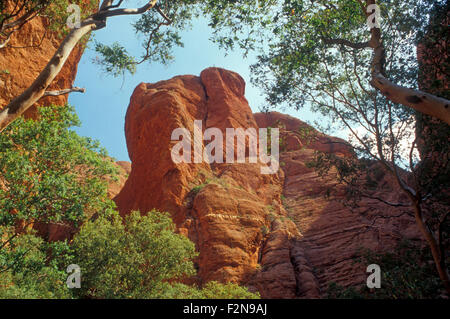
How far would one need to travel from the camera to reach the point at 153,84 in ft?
102

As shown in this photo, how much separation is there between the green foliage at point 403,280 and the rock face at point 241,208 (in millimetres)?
2158

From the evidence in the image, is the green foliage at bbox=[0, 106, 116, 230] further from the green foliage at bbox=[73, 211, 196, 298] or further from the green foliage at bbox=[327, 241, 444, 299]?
the green foliage at bbox=[327, 241, 444, 299]

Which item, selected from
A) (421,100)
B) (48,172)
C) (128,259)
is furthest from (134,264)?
(421,100)

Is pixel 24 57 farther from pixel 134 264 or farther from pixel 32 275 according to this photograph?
pixel 134 264

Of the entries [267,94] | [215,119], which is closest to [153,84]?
[215,119]

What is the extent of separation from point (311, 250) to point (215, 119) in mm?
13990

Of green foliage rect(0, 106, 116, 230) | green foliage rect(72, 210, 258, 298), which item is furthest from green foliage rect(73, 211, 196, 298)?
green foliage rect(0, 106, 116, 230)

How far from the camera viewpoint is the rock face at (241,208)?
58.6 feet

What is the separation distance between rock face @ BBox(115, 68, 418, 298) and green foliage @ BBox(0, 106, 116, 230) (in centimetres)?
914

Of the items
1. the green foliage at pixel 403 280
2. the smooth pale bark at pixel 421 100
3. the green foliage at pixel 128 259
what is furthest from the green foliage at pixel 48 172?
the green foliage at pixel 403 280

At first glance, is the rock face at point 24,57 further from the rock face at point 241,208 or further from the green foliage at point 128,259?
the green foliage at point 128,259

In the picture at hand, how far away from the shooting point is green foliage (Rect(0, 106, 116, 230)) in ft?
30.5

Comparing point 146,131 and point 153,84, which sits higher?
point 153,84

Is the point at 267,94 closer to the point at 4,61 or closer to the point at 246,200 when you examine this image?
the point at 246,200
